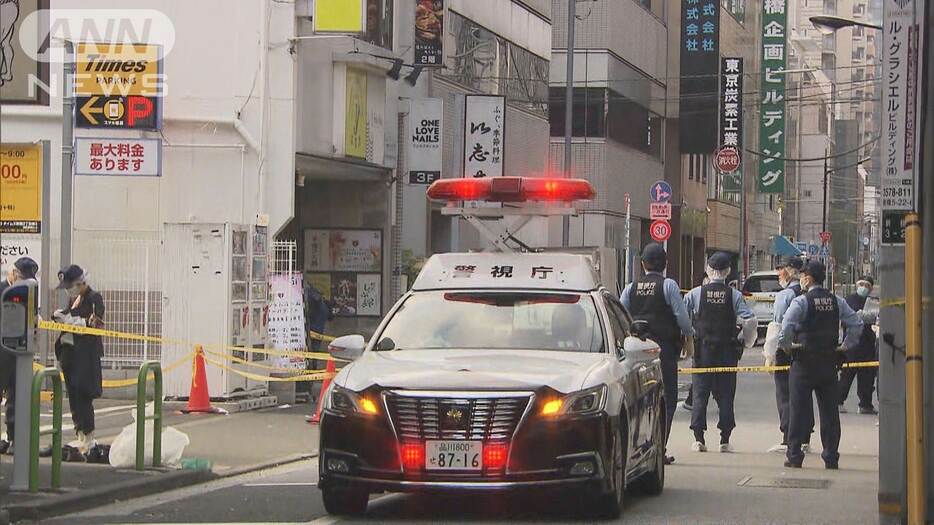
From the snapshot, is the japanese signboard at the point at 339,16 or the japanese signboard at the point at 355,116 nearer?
the japanese signboard at the point at 339,16

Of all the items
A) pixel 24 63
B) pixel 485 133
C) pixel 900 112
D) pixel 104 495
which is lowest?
pixel 104 495

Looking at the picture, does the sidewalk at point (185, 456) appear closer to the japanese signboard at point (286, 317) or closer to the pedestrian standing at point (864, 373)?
the japanese signboard at point (286, 317)

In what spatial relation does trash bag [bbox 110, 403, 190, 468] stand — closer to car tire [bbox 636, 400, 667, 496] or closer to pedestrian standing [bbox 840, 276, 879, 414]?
car tire [bbox 636, 400, 667, 496]

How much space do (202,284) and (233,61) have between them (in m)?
4.56

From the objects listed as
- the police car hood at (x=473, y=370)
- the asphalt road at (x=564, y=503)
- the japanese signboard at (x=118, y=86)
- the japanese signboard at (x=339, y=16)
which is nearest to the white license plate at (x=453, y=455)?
the police car hood at (x=473, y=370)

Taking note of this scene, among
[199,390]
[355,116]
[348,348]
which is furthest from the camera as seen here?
[355,116]

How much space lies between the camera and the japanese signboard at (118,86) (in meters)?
22.2

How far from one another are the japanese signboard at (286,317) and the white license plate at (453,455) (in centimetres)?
1286

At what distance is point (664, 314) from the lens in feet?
50.4

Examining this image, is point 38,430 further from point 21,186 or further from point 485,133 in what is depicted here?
point 485,133

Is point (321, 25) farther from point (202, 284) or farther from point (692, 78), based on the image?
point (692, 78)

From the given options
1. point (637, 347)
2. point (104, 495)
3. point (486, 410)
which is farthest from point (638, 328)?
point (104, 495)

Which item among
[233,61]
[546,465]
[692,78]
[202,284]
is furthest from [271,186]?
[692,78]

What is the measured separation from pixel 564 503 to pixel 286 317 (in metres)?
11.9
